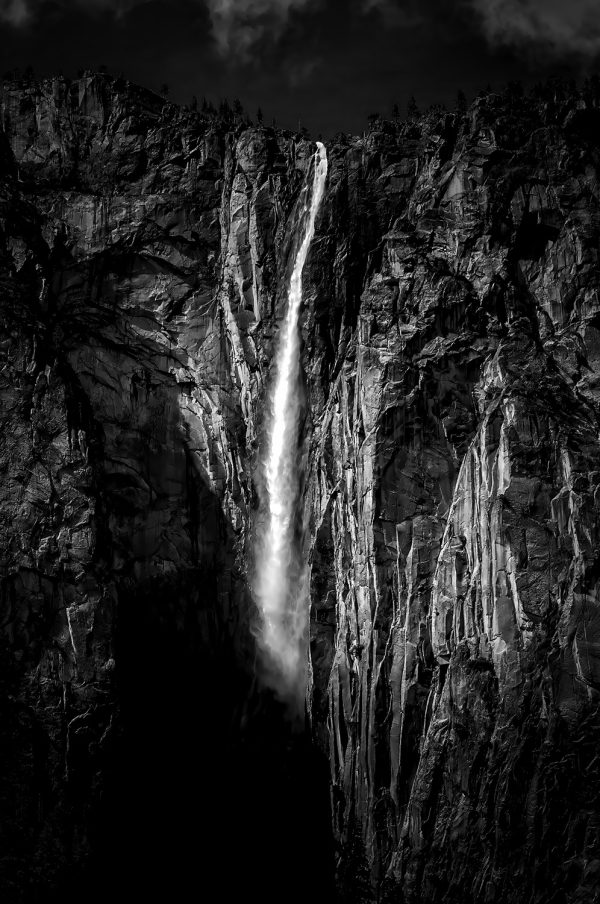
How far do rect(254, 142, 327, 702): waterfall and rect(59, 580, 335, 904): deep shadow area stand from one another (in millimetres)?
1682

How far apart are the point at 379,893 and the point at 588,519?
1675 centimetres

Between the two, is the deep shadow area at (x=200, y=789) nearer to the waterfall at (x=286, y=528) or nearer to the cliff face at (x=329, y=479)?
the cliff face at (x=329, y=479)

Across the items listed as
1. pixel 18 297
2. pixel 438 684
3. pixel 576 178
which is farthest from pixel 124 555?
pixel 576 178

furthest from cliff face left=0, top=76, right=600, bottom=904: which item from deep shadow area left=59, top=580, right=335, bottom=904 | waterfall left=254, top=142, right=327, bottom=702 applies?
waterfall left=254, top=142, right=327, bottom=702

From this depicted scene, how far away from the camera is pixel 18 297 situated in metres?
46.9

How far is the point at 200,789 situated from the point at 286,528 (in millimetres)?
12369

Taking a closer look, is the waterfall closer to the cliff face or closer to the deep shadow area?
the cliff face

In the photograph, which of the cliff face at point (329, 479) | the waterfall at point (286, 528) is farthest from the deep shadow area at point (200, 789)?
the waterfall at point (286, 528)

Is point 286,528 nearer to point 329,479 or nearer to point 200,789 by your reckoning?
point 329,479

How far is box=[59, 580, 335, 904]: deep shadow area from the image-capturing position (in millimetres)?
43344

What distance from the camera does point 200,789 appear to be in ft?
151

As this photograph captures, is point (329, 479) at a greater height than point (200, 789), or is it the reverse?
point (329, 479)

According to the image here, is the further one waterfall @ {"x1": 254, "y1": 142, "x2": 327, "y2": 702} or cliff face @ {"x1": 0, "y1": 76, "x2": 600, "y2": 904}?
waterfall @ {"x1": 254, "y1": 142, "x2": 327, "y2": 702}

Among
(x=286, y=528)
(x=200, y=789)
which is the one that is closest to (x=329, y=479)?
(x=286, y=528)
